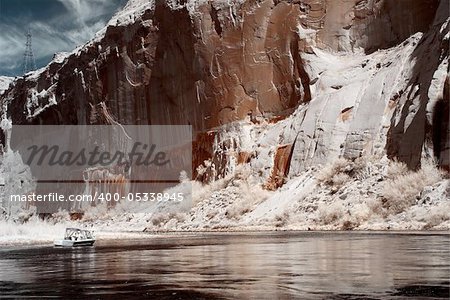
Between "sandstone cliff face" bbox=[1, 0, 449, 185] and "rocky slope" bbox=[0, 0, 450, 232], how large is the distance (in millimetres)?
104

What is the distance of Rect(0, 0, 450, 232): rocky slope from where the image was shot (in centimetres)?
4103

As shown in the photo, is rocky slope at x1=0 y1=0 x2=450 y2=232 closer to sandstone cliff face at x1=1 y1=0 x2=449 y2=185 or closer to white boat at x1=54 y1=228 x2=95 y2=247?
sandstone cliff face at x1=1 y1=0 x2=449 y2=185

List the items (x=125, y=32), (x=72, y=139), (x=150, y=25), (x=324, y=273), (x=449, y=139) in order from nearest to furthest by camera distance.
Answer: (x=324, y=273) → (x=449, y=139) → (x=150, y=25) → (x=125, y=32) → (x=72, y=139)

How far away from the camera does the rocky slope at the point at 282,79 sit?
4103cm

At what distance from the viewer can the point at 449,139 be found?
1309 inches

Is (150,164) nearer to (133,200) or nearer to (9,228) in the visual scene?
(133,200)

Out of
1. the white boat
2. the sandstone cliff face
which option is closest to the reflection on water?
the white boat

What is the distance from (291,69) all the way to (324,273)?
152 ft

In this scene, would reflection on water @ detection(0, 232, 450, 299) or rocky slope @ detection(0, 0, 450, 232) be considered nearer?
reflection on water @ detection(0, 232, 450, 299)

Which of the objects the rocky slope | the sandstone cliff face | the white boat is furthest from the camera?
the sandstone cliff face

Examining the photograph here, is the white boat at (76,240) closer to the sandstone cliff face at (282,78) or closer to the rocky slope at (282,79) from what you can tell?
the rocky slope at (282,79)

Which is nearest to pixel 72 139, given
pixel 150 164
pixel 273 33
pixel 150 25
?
pixel 150 164

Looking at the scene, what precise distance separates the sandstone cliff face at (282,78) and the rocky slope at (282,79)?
104mm

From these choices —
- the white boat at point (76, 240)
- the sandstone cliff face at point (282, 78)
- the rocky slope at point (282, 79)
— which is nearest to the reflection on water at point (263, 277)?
the white boat at point (76, 240)
